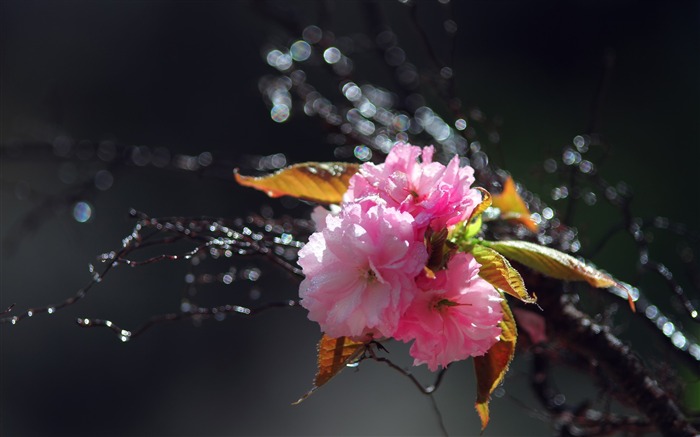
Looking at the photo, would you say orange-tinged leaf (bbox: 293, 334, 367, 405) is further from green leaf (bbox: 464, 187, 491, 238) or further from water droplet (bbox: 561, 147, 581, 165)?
water droplet (bbox: 561, 147, 581, 165)

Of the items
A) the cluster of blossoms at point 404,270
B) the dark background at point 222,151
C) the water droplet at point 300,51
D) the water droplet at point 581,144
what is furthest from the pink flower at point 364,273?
the dark background at point 222,151

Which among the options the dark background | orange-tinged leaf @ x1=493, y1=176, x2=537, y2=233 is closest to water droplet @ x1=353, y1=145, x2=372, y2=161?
orange-tinged leaf @ x1=493, y1=176, x2=537, y2=233

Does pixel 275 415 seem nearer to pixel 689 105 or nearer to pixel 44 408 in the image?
pixel 44 408

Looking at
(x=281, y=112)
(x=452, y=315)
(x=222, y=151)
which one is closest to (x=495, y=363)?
(x=452, y=315)

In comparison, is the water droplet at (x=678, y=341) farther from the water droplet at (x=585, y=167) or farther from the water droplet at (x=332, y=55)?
the water droplet at (x=332, y=55)

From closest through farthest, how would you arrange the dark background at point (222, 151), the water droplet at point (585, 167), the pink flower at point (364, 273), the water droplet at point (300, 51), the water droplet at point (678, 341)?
the pink flower at point (364, 273) → the water droplet at point (678, 341) → the water droplet at point (585, 167) → the water droplet at point (300, 51) → the dark background at point (222, 151)

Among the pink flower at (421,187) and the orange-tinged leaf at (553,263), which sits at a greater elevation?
the pink flower at (421,187)
